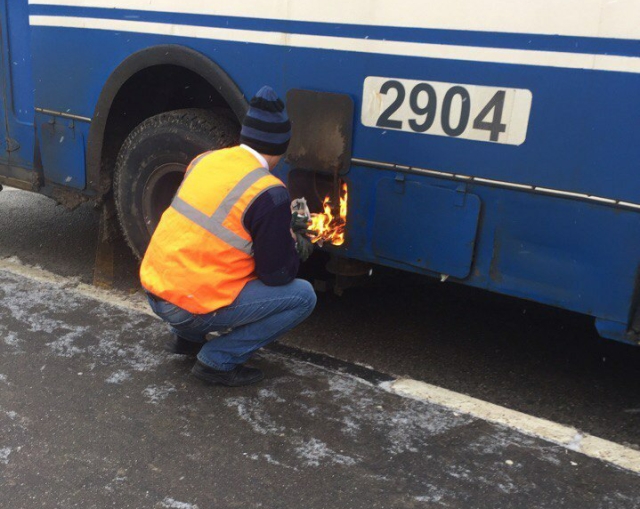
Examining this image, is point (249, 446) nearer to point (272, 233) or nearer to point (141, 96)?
point (272, 233)

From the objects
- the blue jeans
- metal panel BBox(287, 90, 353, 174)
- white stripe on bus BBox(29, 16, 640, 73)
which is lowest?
the blue jeans

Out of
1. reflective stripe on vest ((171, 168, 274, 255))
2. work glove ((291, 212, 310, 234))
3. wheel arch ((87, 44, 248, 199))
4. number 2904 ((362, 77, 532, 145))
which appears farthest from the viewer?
wheel arch ((87, 44, 248, 199))

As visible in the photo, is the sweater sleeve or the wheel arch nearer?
the sweater sleeve

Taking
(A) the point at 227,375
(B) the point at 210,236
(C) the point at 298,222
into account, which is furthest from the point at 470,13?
(A) the point at 227,375

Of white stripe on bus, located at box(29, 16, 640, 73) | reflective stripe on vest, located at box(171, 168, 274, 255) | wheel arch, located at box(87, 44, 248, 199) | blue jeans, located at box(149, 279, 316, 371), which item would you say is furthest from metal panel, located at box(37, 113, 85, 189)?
reflective stripe on vest, located at box(171, 168, 274, 255)

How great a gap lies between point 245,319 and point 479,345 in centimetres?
133

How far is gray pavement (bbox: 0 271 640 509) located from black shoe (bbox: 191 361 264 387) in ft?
0.13

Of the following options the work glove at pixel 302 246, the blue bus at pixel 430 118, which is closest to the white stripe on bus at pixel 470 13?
the blue bus at pixel 430 118

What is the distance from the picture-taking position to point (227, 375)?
11.0 ft

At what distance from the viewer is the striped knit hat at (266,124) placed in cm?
307

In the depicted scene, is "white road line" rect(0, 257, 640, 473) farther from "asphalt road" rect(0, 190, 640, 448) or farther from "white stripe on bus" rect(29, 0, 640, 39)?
"white stripe on bus" rect(29, 0, 640, 39)

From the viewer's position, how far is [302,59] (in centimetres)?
338

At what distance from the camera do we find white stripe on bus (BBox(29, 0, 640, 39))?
2623 mm

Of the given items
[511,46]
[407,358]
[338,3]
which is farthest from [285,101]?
[407,358]
